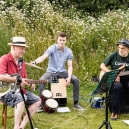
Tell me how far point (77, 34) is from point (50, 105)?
9.97 ft

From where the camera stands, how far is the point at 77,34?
881cm

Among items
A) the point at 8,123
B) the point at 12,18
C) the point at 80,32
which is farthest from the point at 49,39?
the point at 8,123

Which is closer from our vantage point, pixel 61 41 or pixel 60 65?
pixel 61 41

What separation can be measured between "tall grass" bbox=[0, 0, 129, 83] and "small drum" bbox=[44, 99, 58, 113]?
1.65 m

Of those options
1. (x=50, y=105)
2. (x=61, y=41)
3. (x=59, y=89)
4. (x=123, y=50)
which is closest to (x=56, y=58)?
(x=61, y=41)

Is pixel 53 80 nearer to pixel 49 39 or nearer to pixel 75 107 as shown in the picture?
pixel 75 107

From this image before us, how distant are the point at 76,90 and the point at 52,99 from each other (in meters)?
0.55

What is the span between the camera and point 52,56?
22.0 ft

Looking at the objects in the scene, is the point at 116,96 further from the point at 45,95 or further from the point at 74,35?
the point at 74,35

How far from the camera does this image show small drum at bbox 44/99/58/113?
20.2ft

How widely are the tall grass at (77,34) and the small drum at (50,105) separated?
5.41 feet

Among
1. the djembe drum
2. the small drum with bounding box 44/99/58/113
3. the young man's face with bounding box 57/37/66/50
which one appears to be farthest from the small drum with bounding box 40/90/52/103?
the young man's face with bounding box 57/37/66/50

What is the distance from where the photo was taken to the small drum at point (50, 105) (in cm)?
617

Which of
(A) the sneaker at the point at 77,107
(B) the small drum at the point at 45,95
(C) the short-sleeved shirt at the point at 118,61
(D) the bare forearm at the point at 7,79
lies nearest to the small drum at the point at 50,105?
(B) the small drum at the point at 45,95
